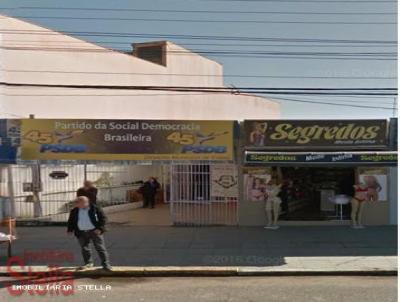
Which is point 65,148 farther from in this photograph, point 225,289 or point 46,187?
point 225,289

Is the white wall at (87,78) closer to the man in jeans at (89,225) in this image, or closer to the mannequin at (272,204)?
the man in jeans at (89,225)

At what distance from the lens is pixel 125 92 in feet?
81.7

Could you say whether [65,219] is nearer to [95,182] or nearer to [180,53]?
[95,182]

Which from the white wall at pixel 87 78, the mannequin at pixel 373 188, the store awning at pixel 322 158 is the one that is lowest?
the mannequin at pixel 373 188

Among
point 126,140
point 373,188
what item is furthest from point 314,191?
point 126,140

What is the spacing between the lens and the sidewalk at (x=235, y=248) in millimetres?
9312

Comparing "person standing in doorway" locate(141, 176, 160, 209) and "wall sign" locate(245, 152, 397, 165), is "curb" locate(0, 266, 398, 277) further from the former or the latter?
"person standing in doorway" locate(141, 176, 160, 209)

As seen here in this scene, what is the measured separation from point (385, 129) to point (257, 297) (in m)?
8.17

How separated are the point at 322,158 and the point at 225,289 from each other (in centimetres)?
652

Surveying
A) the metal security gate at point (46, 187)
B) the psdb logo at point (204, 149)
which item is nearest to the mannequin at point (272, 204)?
the psdb logo at point (204, 149)

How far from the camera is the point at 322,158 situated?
1337 centimetres

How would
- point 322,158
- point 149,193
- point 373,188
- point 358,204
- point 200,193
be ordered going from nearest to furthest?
point 322,158
point 358,204
point 373,188
point 200,193
point 149,193

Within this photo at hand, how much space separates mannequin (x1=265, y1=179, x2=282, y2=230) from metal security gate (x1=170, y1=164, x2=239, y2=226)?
120cm

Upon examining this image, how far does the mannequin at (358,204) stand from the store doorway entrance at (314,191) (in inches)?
23.1
